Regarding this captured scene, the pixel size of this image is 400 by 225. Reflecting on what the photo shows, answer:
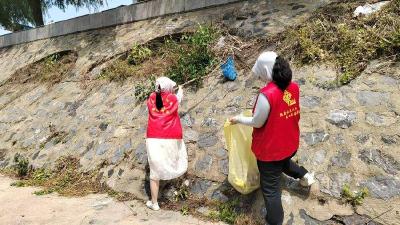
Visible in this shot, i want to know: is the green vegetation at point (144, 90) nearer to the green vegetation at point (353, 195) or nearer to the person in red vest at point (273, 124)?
the person in red vest at point (273, 124)

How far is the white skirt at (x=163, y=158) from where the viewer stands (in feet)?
16.6

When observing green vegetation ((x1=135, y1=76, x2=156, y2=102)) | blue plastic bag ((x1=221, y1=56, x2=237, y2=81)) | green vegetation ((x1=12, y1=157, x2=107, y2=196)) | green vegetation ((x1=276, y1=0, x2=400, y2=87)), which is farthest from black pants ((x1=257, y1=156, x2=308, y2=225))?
green vegetation ((x1=135, y1=76, x2=156, y2=102))

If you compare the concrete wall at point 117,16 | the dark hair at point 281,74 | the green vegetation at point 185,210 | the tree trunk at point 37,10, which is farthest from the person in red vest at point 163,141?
the tree trunk at point 37,10

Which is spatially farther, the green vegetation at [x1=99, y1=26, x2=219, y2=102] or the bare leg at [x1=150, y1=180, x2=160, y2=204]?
the green vegetation at [x1=99, y1=26, x2=219, y2=102]

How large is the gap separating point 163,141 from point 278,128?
62.2 inches

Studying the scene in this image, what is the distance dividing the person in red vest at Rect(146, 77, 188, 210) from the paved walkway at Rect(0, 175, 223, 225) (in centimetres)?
25

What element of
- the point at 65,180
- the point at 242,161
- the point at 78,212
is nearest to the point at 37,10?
the point at 65,180

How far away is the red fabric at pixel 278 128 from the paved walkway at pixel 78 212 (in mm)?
1111

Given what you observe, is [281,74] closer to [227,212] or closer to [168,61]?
[227,212]

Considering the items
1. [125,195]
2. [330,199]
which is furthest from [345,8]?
A: [125,195]

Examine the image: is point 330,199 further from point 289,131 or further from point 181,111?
point 181,111

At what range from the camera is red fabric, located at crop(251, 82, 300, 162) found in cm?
394

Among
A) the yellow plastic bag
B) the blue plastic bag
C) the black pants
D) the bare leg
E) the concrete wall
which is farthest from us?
the concrete wall

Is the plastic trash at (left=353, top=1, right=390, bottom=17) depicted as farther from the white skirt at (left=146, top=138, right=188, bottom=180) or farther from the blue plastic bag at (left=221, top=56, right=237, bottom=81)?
the white skirt at (left=146, top=138, right=188, bottom=180)
